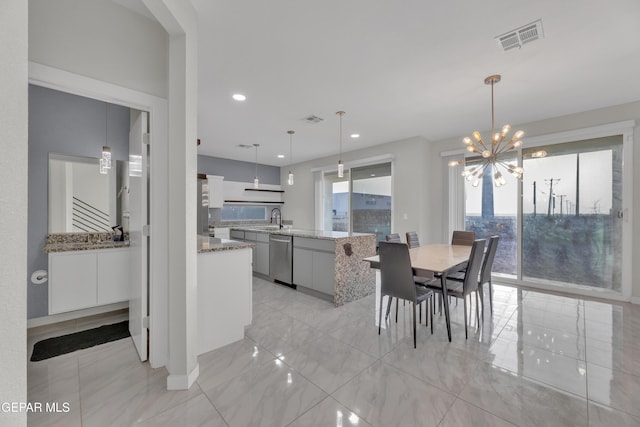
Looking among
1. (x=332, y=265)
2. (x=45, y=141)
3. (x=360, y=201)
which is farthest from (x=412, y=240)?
(x=45, y=141)

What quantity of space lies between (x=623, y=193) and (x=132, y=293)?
6.22m

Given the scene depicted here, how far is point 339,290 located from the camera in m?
3.47

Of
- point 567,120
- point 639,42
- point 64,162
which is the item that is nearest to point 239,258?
point 64,162

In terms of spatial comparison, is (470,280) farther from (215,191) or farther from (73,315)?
(215,191)

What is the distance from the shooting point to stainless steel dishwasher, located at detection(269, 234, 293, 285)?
4.15 metres

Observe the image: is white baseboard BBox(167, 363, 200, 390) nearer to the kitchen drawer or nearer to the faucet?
the kitchen drawer

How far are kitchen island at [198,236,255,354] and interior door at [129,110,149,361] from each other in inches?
16.0

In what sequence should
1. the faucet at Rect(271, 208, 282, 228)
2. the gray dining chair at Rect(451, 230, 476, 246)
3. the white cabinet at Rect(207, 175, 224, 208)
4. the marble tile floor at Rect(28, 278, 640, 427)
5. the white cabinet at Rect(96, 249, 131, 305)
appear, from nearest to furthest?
the marble tile floor at Rect(28, 278, 640, 427)
the white cabinet at Rect(96, 249, 131, 305)
the gray dining chair at Rect(451, 230, 476, 246)
the white cabinet at Rect(207, 175, 224, 208)
the faucet at Rect(271, 208, 282, 228)

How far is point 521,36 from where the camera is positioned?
216 cm

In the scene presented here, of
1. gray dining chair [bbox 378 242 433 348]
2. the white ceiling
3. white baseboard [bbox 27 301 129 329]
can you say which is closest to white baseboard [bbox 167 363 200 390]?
gray dining chair [bbox 378 242 433 348]

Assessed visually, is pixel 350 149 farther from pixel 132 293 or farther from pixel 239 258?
pixel 132 293

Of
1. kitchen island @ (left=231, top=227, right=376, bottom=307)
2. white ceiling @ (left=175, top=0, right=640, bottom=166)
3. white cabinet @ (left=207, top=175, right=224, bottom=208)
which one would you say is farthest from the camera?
white cabinet @ (left=207, top=175, right=224, bottom=208)

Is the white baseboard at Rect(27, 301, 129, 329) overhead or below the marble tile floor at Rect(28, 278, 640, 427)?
overhead

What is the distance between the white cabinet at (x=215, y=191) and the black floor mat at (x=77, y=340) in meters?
3.46
